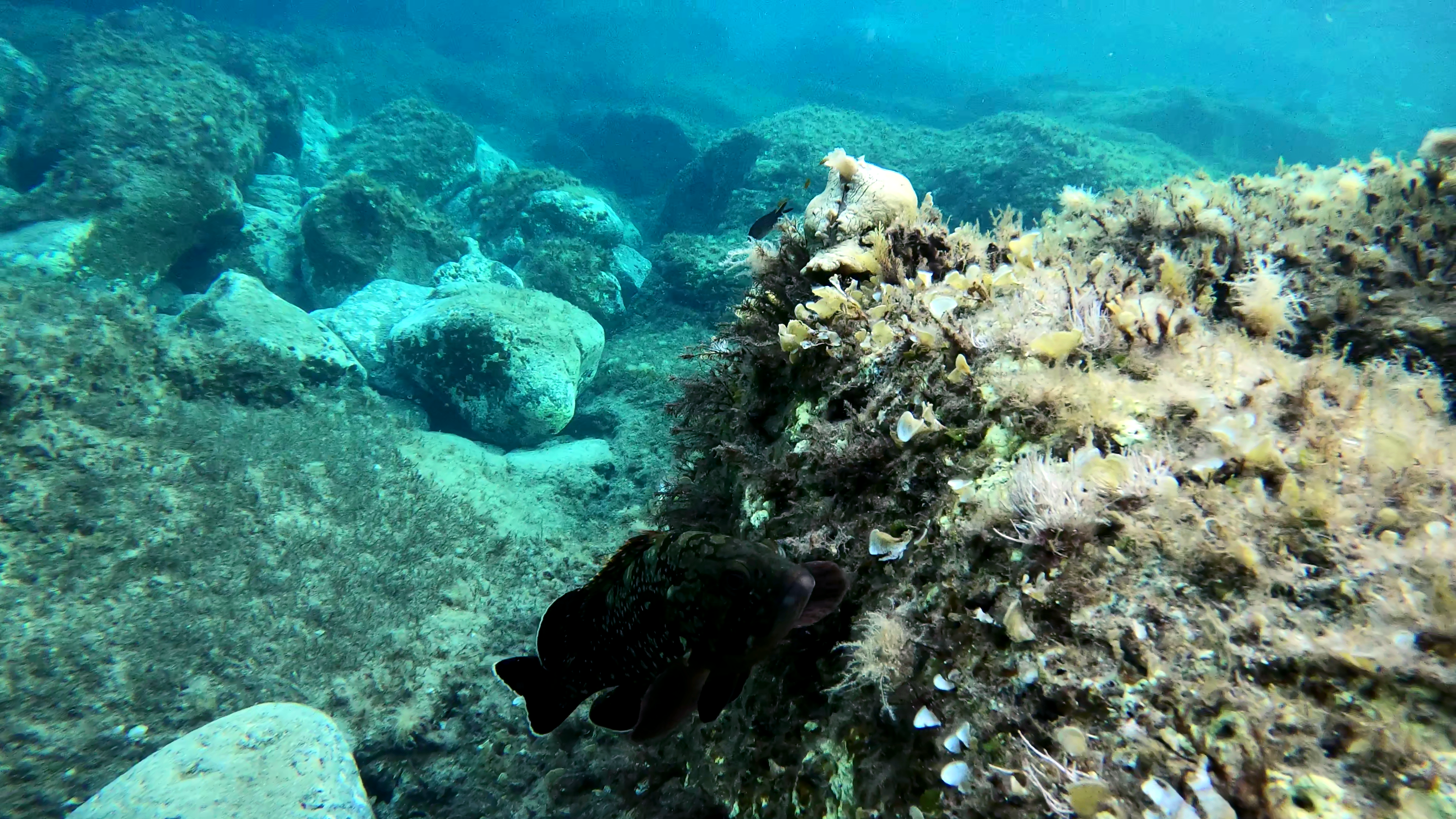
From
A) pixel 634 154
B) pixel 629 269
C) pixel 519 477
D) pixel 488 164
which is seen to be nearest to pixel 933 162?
pixel 629 269

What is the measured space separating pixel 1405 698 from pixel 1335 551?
33 cm

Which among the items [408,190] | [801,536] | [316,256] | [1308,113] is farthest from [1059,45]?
[801,536]

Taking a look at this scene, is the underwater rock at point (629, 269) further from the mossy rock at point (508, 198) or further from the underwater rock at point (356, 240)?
the underwater rock at point (356, 240)

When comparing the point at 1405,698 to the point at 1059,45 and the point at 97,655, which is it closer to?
the point at 97,655

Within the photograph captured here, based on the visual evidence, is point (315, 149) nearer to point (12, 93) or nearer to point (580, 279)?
point (12, 93)

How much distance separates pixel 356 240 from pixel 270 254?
8.31ft

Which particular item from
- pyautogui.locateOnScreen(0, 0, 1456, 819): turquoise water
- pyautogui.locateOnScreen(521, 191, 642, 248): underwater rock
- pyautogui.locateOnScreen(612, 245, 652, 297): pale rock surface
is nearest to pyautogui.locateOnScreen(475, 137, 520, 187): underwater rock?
pyautogui.locateOnScreen(0, 0, 1456, 819): turquoise water

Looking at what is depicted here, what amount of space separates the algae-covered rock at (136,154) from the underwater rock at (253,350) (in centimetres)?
428

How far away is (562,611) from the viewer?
82.5 inches

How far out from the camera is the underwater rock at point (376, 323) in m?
10.4

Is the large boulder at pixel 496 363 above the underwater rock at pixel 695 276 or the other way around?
the other way around

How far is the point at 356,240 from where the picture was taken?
13.5 meters

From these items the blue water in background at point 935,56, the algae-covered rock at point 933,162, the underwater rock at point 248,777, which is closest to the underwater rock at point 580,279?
the algae-covered rock at point 933,162

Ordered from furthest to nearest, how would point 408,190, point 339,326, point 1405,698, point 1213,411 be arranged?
point 408,190 → point 339,326 → point 1213,411 → point 1405,698
